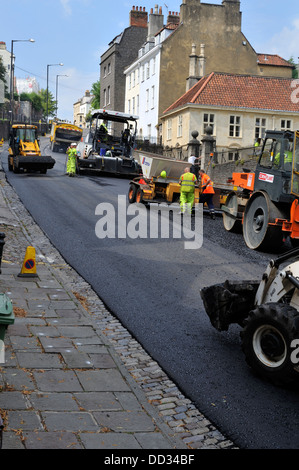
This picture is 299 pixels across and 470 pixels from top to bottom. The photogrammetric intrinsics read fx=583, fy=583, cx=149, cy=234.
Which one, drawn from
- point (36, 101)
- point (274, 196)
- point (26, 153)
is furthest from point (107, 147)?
point (36, 101)

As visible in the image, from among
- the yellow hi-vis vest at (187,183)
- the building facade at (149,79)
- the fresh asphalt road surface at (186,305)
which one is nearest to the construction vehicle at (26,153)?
the fresh asphalt road surface at (186,305)

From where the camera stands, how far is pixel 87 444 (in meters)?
3.96

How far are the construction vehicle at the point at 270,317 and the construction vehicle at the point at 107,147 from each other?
2116 cm

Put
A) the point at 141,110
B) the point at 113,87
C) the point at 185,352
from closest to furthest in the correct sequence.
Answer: the point at 185,352 < the point at 141,110 < the point at 113,87

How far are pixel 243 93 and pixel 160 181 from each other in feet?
84.6

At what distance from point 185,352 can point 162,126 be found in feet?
141

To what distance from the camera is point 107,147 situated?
28.3 metres

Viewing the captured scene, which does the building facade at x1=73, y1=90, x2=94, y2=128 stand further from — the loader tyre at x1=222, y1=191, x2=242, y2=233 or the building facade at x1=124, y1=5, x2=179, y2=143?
the loader tyre at x1=222, y1=191, x2=242, y2=233

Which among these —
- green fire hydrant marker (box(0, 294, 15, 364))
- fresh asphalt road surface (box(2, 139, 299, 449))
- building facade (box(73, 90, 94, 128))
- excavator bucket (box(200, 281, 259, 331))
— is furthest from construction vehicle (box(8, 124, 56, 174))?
building facade (box(73, 90, 94, 128))

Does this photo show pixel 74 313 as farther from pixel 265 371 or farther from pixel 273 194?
pixel 273 194

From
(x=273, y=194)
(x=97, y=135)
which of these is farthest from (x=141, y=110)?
(x=273, y=194)

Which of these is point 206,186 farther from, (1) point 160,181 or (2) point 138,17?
(2) point 138,17

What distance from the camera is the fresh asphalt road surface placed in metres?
4.84

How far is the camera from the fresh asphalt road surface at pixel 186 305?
4.84 m
